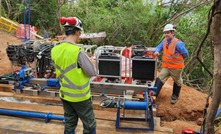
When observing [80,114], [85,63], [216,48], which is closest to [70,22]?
[85,63]

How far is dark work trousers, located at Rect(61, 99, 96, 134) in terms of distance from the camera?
3.29 m

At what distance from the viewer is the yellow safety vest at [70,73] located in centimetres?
303

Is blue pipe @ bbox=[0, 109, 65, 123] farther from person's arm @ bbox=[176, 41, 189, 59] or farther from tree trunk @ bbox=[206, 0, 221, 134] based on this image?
tree trunk @ bbox=[206, 0, 221, 134]

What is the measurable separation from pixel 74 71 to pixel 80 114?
0.63m

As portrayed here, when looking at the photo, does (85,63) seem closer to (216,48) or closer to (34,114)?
(216,48)

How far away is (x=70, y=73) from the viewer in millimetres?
3125

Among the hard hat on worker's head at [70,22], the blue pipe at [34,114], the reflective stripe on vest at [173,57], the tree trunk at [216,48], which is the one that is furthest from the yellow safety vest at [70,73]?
the reflective stripe on vest at [173,57]

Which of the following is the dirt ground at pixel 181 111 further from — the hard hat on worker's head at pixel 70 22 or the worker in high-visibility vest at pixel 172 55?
the hard hat on worker's head at pixel 70 22

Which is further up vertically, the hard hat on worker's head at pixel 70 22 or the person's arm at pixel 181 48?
the hard hat on worker's head at pixel 70 22

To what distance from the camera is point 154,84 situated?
19.2 ft

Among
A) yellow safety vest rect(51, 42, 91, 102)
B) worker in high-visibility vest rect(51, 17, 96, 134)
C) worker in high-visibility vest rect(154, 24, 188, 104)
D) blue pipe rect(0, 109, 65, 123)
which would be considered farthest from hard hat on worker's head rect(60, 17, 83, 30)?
worker in high-visibility vest rect(154, 24, 188, 104)

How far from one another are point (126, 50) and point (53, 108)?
8.03 feet

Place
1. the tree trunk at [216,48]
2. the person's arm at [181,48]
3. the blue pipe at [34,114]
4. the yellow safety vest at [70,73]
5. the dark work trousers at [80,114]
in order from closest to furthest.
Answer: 1. the tree trunk at [216,48]
2. the yellow safety vest at [70,73]
3. the dark work trousers at [80,114]
4. the blue pipe at [34,114]
5. the person's arm at [181,48]

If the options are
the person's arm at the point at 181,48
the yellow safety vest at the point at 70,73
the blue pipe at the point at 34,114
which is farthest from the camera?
the person's arm at the point at 181,48
